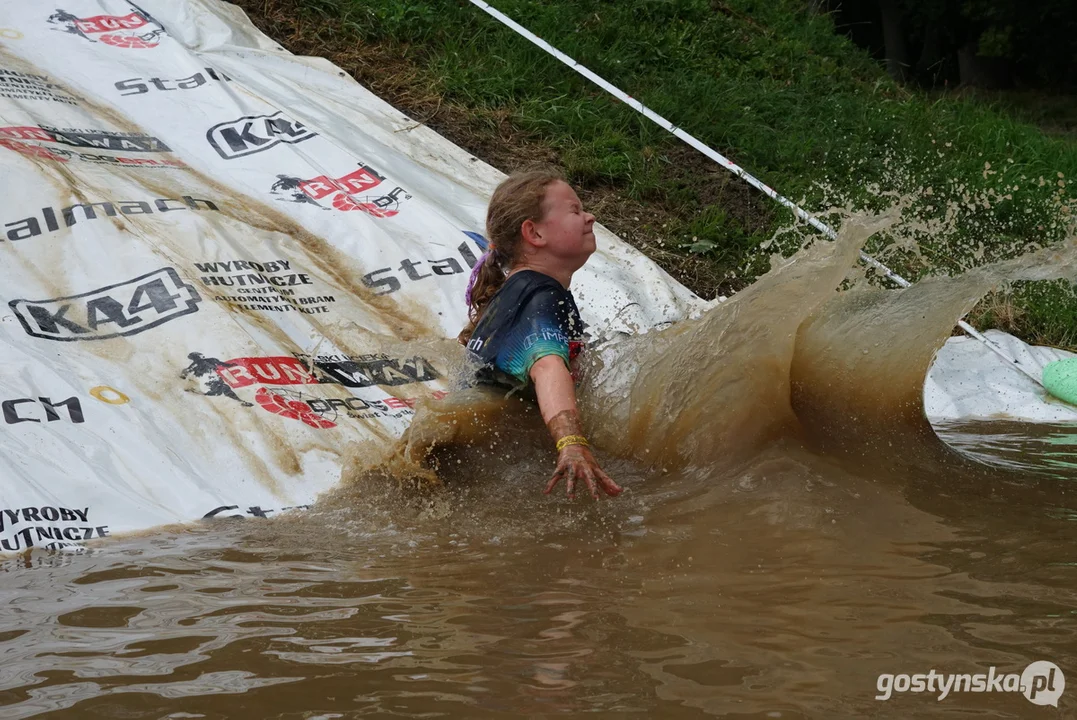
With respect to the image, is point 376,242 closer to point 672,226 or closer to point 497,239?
point 497,239

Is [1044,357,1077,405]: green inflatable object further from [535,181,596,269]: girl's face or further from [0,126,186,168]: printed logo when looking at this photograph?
[0,126,186,168]: printed logo

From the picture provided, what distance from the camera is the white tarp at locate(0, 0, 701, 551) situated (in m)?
3.71

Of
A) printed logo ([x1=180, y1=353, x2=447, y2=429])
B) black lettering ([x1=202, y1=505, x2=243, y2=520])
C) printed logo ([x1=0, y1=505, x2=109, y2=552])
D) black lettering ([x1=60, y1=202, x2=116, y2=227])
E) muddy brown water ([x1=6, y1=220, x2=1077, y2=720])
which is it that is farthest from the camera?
black lettering ([x1=60, y1=202, x2=116, y2=227])

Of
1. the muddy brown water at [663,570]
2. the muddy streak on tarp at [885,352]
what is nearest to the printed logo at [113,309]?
the muddy brown water at [663,570]

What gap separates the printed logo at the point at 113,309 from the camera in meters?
4.16

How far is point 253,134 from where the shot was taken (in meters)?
5.91

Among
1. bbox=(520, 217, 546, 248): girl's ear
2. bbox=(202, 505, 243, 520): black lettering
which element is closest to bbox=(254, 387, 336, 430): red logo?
bbox=(202, 505, 243, 520): black lettering

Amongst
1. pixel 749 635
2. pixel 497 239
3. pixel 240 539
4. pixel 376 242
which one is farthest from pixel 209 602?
pixel 376 242

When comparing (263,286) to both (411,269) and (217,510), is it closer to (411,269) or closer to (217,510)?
(411,269)

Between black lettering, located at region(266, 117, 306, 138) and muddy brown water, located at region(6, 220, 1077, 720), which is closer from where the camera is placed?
muddy brown water, located at region(6, 220, 1077, 720)

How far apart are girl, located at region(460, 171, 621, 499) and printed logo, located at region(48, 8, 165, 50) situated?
3.49m

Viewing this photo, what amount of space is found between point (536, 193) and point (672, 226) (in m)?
3.46

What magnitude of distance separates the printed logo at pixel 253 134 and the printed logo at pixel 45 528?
2.88 meters

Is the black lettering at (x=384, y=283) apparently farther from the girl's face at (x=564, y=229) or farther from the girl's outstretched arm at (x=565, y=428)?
the girl's outstretched arm at (x=565, y=428)
